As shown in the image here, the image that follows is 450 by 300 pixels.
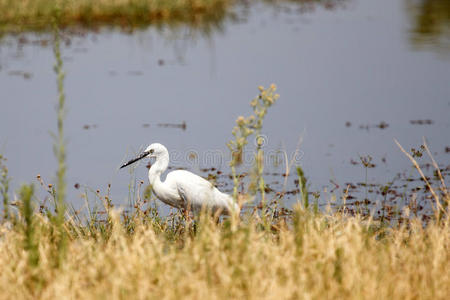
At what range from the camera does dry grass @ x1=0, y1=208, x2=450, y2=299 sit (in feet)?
9.96

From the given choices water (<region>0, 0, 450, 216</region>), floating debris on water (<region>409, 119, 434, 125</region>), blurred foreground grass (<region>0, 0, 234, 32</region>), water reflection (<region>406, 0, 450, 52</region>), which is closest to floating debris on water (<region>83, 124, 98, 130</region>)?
water (<region>0, 0, 450, 216</region>)

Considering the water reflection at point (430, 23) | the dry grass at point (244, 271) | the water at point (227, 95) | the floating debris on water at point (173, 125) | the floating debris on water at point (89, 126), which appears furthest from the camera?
the water reflection at point (430, 23)

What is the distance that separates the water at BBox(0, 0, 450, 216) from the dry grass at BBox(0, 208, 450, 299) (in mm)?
2255

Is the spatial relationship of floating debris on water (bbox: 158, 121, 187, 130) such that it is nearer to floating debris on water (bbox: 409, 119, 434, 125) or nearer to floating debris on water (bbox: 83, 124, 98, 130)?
floating debris on water (bbox: 83, 124, 98, 130)

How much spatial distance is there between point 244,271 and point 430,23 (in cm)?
1337

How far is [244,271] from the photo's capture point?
3125 mm

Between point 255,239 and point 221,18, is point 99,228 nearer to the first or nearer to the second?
point 255,239

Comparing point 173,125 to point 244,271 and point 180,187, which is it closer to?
point 180,187

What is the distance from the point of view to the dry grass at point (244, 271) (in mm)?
3035

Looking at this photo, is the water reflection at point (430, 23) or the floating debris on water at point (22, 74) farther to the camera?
the water reflection at point (430, 23)

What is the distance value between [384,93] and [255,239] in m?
6.65

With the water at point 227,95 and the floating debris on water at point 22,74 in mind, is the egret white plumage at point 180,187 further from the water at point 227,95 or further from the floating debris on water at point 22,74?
the floating debris on water at point 22,74

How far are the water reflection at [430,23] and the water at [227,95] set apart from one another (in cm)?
9

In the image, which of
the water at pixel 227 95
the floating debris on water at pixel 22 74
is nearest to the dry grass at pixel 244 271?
the water at pixel 227 95
